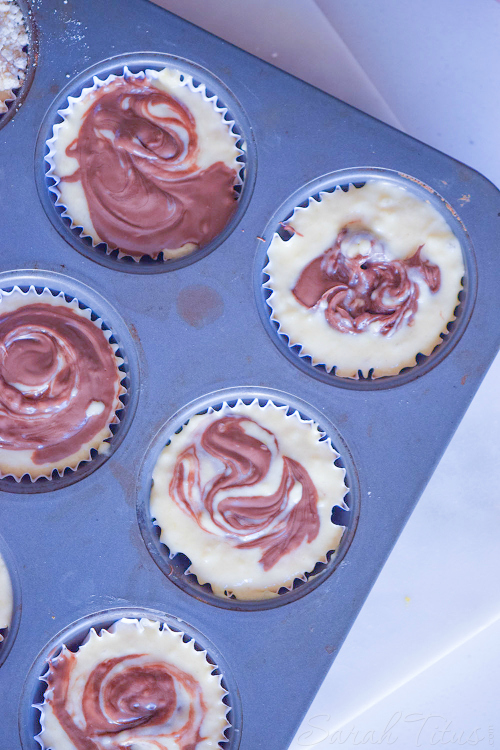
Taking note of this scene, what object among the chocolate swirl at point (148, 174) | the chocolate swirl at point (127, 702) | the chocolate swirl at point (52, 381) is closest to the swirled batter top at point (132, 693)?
the chocolate swirl at point (127, 702)

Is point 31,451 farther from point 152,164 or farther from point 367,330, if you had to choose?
point 367,330

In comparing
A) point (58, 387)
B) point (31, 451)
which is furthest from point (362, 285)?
point (31, 451)

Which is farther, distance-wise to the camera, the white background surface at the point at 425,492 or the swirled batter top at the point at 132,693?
the white background surface at the point at 425,492

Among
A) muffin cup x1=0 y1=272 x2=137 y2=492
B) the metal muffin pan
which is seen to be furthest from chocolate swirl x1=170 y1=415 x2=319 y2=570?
muffin cup x1=0 y1=272 x2=137 y2=492

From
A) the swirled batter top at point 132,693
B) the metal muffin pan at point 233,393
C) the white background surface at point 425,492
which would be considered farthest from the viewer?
the white background surface at point 425,492

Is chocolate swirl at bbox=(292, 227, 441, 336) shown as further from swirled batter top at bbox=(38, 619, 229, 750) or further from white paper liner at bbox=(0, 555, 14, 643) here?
white paper liner at bbox=(0, 555, 14, 643)

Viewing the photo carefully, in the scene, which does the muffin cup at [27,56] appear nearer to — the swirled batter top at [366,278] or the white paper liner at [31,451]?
the white paper liner at [31,451]

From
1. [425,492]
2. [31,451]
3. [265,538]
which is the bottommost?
[31,451]
